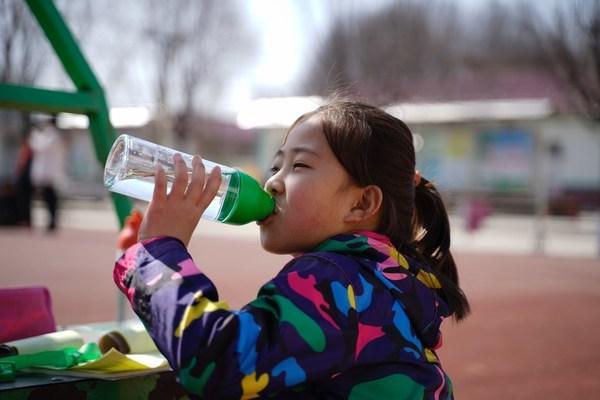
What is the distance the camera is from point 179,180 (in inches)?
58.9

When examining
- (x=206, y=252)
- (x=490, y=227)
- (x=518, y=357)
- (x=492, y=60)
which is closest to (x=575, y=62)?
(x=490, y=227)

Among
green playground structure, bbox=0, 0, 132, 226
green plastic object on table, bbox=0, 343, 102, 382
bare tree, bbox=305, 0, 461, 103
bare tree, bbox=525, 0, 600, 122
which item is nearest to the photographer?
green plastic object on table, bbox=0, 343, 102, 382

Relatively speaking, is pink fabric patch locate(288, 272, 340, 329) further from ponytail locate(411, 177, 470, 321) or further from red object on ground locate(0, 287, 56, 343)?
red object on ground locate(0, 287, 56, 343)

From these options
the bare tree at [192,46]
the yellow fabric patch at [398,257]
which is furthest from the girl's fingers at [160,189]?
the bare tree at [192,46]

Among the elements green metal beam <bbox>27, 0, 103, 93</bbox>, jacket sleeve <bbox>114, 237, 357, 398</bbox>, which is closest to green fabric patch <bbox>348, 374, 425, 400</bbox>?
jacket sleeve <bbox>114, 237, 357, 398</bbox>

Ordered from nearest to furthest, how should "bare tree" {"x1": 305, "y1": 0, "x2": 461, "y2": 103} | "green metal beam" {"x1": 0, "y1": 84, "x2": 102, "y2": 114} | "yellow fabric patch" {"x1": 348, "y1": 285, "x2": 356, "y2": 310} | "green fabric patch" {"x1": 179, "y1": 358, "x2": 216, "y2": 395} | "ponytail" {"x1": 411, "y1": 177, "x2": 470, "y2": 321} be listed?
"green fabric patch" {"x1": 179, "y1": 358, "x2": 216, "y2": 395}, "yellow fabric patch" {"x1": 348, "y1": 285, "x2": 356, "y2": 310}, "ponytail" {"x1": 411, "y1": 177, "x2": 470, "y2": 321}, "green metal beam" {"x1": 0, "y1": 84, "x2": 102, "y2": 114}, "bare tree" {"x1": 305, "y1": 0, "x2": 461, "y2": 103}

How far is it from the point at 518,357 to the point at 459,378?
2.78ft

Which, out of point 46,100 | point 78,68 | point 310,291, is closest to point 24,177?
point 78,68

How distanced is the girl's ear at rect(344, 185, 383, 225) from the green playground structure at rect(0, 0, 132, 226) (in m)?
1.16

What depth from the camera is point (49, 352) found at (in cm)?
184

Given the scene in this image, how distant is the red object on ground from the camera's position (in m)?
2.02

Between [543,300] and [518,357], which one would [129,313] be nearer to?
[518,357]

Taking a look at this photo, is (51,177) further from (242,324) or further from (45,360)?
(242,324)

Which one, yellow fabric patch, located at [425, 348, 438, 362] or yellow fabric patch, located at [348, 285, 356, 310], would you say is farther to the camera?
yellow fabric patch, located at [425, 348, 438, 362]
